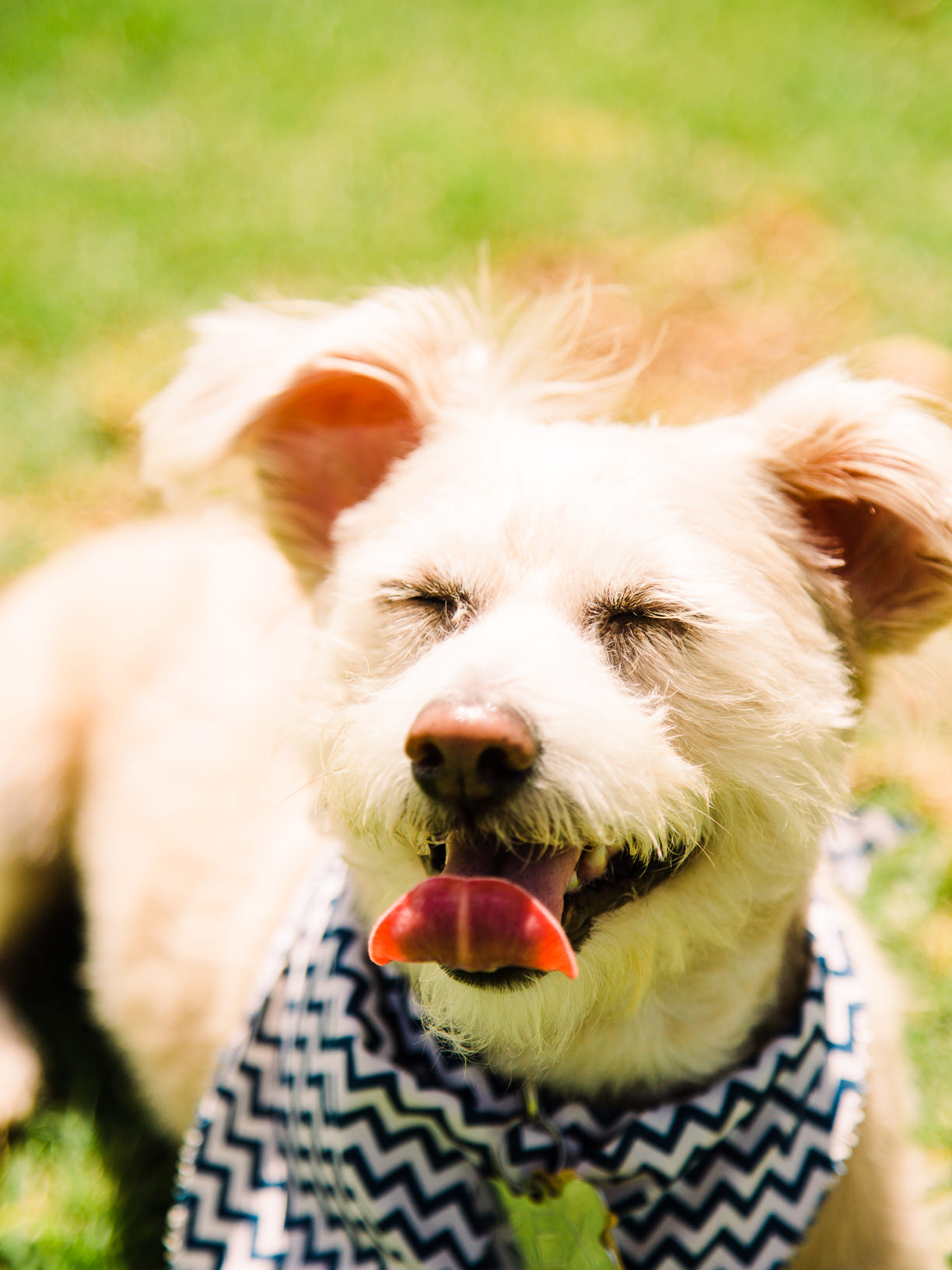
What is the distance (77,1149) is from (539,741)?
6.55ft

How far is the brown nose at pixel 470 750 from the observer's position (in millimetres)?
1442

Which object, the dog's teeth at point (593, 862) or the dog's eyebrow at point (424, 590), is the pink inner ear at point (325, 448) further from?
the dog's teeth at point (593, 862)

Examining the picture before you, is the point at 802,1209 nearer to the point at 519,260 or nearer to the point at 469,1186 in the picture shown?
the point at 469,1186

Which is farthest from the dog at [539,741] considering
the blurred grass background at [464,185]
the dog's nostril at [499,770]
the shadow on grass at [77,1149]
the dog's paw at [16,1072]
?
the blurred grass background at [464,185]

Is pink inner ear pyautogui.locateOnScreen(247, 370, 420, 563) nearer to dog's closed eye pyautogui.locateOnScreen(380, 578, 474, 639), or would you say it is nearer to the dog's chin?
dog's closed eye pyautogui.locateOnScreen(380, 578, 474, 639)

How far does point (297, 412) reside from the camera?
2.12 m

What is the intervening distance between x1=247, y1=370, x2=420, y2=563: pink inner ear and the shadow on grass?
1.63 meters

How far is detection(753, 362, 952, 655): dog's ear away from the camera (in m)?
1.77

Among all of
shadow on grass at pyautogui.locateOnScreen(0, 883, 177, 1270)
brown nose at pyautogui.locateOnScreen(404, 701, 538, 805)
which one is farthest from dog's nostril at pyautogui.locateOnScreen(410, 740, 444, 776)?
shadow on grass at pyautogui.locateOnScreen(0, 883, 177, 1270)

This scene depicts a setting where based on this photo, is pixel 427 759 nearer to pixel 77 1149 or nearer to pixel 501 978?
pixel 501 978

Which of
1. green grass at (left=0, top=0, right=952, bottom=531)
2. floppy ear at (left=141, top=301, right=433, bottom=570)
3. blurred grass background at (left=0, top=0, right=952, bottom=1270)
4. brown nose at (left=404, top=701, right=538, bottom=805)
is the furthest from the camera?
green grass at (left=0, top=0, right=952, bottom=531)

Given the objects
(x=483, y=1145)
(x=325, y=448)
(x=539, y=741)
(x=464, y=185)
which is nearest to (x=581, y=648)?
(x=539, y=741)

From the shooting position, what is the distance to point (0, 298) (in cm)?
515

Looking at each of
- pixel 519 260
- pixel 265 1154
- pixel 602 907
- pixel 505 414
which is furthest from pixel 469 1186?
pixel 519 260
